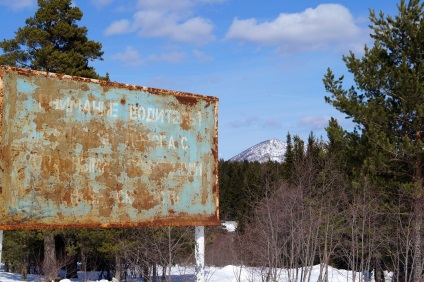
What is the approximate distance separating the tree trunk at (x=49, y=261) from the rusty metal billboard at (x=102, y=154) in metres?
22.2

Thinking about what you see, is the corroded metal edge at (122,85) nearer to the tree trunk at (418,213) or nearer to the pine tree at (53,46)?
the tree trunk at (418,213)

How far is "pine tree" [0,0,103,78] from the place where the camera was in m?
28.4

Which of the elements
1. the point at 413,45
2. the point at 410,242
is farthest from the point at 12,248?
the point at 413,45

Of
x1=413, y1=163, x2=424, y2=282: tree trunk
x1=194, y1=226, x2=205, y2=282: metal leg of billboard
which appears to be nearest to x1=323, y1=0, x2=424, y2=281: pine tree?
x1=413, y1=163, x2=424, y2=282: tree trunk

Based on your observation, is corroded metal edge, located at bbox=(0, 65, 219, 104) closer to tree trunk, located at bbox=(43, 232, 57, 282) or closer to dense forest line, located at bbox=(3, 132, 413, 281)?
dense forest line, located at bbox=(3, 132, 413, 281)

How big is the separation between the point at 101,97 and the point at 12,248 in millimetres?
29484

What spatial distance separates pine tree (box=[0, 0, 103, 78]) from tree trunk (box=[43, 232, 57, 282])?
8.97 meters

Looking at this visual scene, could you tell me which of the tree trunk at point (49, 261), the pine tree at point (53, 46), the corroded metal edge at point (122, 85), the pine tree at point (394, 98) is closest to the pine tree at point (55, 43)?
the pine tree at point (53, 46)

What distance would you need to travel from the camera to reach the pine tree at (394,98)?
19.6 metres

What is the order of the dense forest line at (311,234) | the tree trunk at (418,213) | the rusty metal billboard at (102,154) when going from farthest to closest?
Answer: the dense forest line at (311,234)
the tree trunk at (418,213)
the rusty metal billboard at (102,154)

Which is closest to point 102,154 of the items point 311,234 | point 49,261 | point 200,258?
point 200,258

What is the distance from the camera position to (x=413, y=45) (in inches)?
829

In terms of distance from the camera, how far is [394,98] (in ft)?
71.3

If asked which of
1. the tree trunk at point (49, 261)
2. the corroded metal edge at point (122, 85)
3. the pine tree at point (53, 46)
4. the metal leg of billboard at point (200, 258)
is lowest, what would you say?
the tree trunk at point (49, 261)
